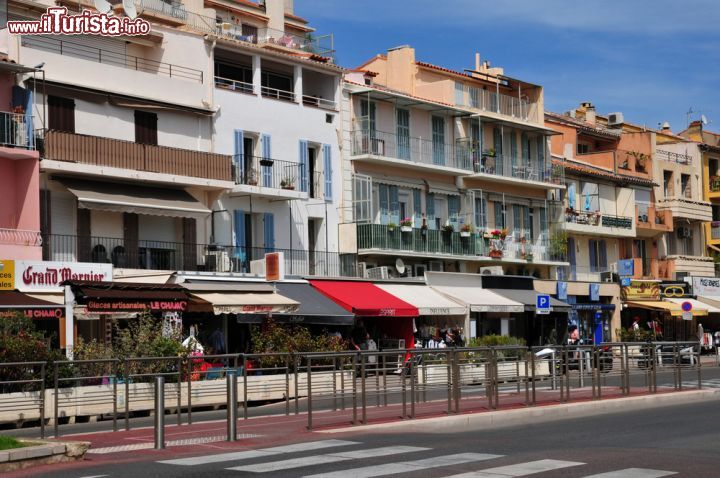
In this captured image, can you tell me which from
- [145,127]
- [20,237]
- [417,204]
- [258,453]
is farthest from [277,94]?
[258,453]

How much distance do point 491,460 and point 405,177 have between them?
3654cm

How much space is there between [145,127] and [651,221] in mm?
36686

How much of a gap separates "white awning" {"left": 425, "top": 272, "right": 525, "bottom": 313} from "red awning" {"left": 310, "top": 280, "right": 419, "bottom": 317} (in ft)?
13.9

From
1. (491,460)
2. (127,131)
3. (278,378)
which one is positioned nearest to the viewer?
(491,460)

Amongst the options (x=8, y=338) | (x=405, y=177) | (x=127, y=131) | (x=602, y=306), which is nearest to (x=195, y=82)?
(x=127, y=131)

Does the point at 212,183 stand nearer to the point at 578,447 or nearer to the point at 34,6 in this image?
the point at 34,6

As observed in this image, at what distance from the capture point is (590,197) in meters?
64.2

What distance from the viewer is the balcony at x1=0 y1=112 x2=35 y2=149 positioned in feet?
117

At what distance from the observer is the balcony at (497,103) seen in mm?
56938

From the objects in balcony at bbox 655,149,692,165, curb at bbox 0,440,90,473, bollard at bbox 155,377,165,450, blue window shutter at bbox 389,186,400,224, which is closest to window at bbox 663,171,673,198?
balcony at bbox 655,149,692,165

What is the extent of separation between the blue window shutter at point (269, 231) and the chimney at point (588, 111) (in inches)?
1421

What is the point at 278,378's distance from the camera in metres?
25.7

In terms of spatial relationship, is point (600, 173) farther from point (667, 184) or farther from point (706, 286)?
point (706, 286)

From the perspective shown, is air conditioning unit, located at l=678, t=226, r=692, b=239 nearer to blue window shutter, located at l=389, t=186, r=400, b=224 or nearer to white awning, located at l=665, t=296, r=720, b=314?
white awning, located at l=665, t=296, r=720, b=314
